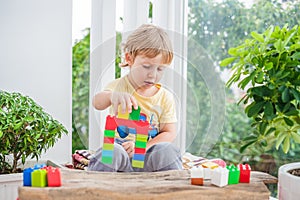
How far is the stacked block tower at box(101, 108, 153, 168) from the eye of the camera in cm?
142

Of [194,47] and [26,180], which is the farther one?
[194,47]

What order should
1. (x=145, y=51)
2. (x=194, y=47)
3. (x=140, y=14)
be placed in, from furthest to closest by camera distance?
(x=140, y=14) → (x=194, y=47) → (x=145, y=51)

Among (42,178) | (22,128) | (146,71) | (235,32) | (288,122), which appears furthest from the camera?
(235,32)

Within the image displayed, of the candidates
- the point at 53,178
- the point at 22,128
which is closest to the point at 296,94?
the point at 53,178

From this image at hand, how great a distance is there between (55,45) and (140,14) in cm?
49

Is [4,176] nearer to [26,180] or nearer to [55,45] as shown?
[26,180]

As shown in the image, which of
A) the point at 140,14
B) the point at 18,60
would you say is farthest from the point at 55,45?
the point at 140,14

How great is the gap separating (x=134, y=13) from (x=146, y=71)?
2.28 ft

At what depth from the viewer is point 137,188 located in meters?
1.30

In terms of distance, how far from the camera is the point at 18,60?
87.1 inches

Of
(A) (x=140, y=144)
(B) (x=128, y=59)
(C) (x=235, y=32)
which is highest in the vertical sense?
(C) (x=235, y=32)

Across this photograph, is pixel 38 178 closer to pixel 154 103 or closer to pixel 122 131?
pixel 122 131

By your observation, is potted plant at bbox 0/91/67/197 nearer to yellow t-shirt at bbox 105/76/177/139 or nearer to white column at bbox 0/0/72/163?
white column at bbox 0/0/72/163

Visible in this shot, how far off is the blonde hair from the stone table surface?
318mm
